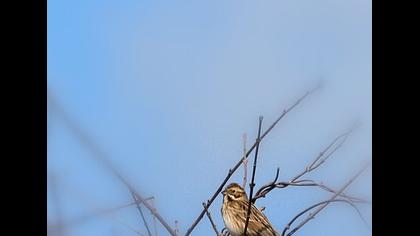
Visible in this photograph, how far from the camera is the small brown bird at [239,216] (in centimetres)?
273

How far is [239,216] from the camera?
9.77 feet

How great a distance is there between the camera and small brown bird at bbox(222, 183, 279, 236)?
273 cm

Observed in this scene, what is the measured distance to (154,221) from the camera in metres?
1.77
